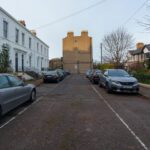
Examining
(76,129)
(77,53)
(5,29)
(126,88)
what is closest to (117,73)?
(126,88)

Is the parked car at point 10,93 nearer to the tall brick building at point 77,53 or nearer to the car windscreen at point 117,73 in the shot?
the car windscreen at point 117,73

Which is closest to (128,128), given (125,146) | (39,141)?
(125,146)

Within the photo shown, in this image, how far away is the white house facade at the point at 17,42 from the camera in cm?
2653

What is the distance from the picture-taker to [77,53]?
245 feet

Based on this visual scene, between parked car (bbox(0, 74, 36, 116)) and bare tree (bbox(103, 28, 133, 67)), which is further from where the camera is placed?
bare tree (bbox(103, 28, 133, 67))

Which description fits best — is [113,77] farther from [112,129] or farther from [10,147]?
[10,147]

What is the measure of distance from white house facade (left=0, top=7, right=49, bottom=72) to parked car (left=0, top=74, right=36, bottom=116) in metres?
13.1

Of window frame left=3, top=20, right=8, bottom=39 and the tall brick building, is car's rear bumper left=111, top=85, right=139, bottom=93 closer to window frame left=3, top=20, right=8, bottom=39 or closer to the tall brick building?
window frame left=3, top=20, right=8, bottom=39

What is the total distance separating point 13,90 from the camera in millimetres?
9141

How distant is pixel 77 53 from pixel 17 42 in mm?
43541

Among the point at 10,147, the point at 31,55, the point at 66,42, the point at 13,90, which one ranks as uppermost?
the point at 66,42

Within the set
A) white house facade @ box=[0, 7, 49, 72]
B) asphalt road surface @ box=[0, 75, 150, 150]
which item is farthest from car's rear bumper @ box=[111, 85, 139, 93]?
white house facade @ box=[0, 7, 49, 72]

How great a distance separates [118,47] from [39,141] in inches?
1666

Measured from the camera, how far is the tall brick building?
243 feet
